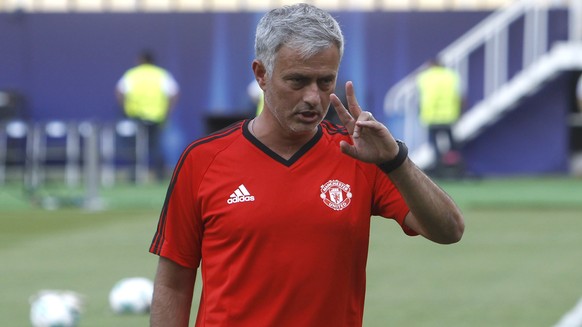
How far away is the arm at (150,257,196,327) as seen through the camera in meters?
4.35

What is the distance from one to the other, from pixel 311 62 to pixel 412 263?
9011 mm

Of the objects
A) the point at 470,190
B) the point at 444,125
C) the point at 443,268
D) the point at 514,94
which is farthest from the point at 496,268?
the point at 514,94

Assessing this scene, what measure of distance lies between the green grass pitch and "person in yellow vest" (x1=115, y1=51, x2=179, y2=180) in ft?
15.7

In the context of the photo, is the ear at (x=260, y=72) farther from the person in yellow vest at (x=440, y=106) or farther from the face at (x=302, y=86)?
the person in yellow vest at (x=440, y=106)

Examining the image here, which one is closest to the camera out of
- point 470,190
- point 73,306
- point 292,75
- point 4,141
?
point 292,75

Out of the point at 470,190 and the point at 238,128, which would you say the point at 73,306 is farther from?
the point at 470,190

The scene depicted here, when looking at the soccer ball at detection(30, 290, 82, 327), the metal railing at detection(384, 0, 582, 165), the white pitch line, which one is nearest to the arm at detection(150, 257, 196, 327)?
the soccer ball at detection(30, 290, 82, 327)

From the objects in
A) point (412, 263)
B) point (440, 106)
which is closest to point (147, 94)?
point (440, 106)

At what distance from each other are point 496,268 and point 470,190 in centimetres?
1102

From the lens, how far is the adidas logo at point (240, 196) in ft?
13.7

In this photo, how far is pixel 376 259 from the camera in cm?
1315

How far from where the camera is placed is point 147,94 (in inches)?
1000

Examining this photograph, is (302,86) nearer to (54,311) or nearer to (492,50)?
(54,311)

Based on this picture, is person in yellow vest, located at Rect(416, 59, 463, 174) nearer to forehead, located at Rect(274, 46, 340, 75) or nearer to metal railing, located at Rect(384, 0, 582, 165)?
metal railing, located at Rect(384, 0, 582, 165)
